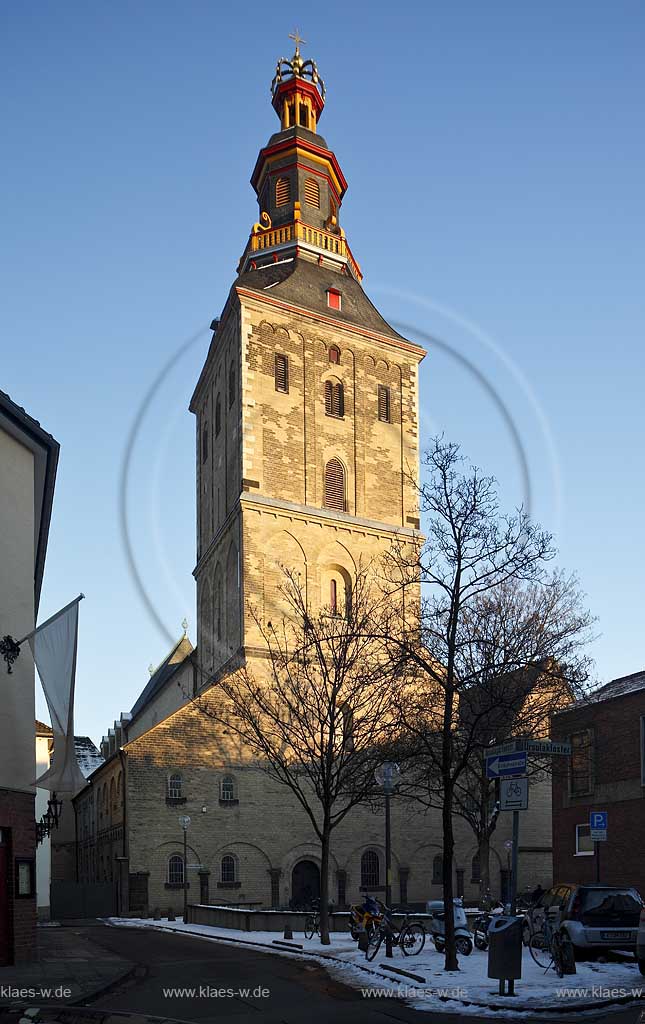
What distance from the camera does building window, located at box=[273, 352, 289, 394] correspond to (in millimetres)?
50188

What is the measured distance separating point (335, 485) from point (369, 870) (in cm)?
1815

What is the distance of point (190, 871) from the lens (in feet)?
136

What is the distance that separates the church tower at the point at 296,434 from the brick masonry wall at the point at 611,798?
732 inches

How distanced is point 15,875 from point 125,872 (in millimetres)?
24079

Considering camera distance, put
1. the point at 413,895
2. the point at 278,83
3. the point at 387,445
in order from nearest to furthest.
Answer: the point at 413,895
the point at 387,445
the point at 278,83

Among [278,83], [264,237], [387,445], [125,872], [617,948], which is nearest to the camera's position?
[617,948]

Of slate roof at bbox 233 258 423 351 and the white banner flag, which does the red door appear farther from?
slate roof at bbox 233 258 423 351

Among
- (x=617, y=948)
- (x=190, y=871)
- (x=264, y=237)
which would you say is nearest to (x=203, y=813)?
(x=190, y=871)

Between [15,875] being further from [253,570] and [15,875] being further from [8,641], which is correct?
[253,570]

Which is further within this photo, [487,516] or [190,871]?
[190,871]

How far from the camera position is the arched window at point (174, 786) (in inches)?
1661

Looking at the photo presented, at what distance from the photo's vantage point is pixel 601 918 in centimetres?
1695

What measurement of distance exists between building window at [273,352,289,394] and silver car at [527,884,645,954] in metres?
35.8

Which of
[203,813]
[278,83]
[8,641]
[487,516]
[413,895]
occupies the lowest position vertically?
[413,895]
